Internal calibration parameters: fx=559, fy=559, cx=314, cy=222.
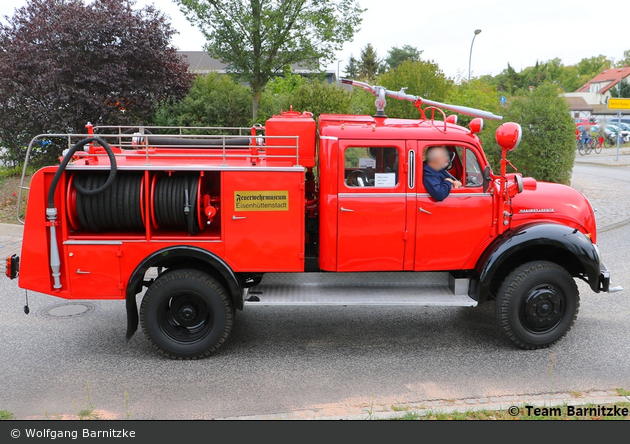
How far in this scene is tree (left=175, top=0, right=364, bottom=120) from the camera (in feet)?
46.2

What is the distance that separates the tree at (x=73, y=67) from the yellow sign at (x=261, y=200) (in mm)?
8937

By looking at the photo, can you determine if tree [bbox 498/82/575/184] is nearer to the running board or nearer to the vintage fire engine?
the vintage fire engine

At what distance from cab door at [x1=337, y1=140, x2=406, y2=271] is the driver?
26 cm

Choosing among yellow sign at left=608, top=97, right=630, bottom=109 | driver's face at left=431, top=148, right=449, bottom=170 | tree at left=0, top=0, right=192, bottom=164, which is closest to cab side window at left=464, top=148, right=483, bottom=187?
driver's face at left=431, top=148, right=449, bottom=170

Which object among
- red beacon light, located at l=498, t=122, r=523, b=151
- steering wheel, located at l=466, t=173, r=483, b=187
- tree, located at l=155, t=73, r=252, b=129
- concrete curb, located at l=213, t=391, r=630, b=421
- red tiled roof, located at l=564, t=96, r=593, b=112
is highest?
red tiled roof, located at l=564, t=96, r=593, b=112

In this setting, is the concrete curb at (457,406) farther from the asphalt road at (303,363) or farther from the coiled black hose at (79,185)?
the coiled black hose at (79,185)

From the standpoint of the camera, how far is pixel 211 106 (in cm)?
1519

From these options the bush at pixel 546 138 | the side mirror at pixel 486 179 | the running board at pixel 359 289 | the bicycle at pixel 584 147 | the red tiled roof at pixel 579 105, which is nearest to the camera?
the running board at pixel 359 289

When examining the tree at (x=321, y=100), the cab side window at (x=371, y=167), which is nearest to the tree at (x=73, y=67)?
the tree at (x=321, y=100)

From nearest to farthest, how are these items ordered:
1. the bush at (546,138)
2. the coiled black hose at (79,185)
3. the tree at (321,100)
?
the coiled black hose at (79,185) < the tree at (321,100) < the bush at (546,138)

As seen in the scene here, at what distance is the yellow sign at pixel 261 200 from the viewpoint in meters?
5.52

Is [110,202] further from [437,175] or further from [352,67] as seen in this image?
[352,67]

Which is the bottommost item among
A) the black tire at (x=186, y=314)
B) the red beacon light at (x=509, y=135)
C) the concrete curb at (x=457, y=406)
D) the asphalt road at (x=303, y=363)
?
the asphalt road at (x=303, y=363)

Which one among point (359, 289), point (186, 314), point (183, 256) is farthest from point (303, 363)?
point (183, 256)
